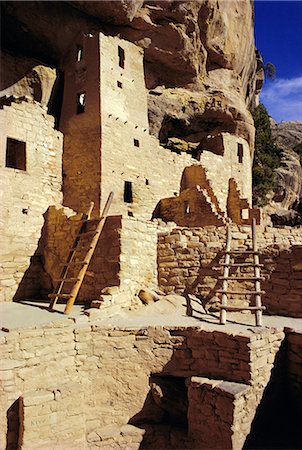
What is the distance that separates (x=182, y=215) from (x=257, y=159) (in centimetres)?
1169

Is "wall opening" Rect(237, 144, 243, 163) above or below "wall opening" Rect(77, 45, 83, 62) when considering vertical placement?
below

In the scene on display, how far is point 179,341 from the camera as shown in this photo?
649cm

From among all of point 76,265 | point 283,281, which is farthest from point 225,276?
point 76,265

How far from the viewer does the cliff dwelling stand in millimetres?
5922

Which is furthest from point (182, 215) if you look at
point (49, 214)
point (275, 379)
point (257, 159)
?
point (257, 159)

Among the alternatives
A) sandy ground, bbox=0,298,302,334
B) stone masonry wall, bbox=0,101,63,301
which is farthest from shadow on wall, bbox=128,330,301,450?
stone masonry wall, bbox=0,101,63,301

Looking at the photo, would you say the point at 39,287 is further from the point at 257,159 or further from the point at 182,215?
the point at 257,159

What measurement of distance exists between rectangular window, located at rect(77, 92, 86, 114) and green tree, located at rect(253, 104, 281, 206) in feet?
40.9

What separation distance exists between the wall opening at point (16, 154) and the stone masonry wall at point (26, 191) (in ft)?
0.59

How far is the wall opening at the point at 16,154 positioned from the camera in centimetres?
1138

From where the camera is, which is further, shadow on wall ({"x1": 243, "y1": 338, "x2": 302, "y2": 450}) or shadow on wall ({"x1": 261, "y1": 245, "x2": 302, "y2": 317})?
shadow on wall ({"x1": 261, "y1": 245, "x2": 302, "y2": 317})

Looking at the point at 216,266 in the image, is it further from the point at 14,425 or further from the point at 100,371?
the point at 14,425

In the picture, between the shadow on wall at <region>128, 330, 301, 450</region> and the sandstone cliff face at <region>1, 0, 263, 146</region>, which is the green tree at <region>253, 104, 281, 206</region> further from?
the shadow on wall at <region>128, 330, 301, 450</region>

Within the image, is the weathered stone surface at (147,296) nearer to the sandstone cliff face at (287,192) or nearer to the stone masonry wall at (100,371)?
the stone masonry wall at (100,371)
